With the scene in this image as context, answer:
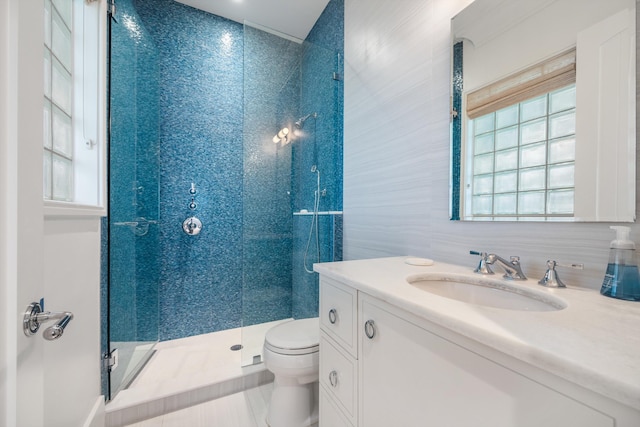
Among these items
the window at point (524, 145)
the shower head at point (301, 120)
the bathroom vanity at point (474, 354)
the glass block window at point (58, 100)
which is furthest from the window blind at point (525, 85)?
the glass block window at point (58, 100)

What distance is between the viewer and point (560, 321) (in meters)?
0.47

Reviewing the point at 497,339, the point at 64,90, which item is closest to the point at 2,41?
the point at 64,90

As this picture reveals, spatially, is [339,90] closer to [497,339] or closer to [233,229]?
[233,229]

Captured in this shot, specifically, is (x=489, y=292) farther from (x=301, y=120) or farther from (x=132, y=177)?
(x=132, y=177)

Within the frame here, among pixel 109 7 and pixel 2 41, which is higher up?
pixel 109 7

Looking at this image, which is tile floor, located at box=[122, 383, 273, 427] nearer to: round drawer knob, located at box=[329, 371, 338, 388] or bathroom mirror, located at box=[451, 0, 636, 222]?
round drawer knob, located at box=[329, 371, 338, 388]

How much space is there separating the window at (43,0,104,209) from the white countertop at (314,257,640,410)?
1415 mm

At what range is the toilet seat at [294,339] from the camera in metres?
1.20

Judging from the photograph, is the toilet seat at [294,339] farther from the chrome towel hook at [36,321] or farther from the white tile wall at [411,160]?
the chrome towel hook at [36,321]

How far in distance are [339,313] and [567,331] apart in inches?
25.2

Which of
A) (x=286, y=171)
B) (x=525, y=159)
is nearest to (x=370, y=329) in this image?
(x=525, y=159)

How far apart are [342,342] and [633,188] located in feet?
3.07

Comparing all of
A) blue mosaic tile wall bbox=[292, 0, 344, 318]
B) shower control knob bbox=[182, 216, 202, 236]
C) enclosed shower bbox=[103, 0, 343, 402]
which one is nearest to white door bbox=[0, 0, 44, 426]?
enclosed shower bbox=[103, 0, 343, 402]

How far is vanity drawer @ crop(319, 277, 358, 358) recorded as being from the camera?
847mm
